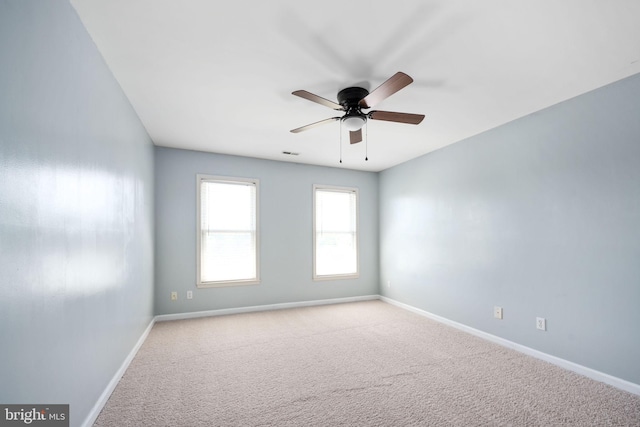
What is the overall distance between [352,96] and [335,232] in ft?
10.8

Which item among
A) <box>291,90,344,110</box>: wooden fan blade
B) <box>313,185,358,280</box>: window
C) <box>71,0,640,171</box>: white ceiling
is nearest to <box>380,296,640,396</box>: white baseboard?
<box>313,185,358,280</box>: window

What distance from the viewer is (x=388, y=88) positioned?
7.08 ft

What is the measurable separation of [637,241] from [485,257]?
1.42m

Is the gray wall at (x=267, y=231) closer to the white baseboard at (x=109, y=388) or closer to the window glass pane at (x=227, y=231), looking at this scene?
the window glass pane at (x=227, y=231)

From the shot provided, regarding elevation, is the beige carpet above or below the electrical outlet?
below

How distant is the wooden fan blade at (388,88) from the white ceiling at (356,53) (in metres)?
0.22

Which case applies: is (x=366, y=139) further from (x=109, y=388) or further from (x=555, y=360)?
(x=109, y=388)

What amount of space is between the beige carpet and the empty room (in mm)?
25

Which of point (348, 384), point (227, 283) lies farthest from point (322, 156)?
point (348, 384)

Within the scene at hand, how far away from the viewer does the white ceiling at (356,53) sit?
1.75 m

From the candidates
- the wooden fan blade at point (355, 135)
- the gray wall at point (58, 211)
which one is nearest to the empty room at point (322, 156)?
the gray wall at point (58, 211)

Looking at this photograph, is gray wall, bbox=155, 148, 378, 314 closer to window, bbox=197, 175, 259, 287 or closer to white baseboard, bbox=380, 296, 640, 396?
window, bbox=197, 175, 259, 287

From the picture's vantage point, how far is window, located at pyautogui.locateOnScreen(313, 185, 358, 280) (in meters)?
5.43

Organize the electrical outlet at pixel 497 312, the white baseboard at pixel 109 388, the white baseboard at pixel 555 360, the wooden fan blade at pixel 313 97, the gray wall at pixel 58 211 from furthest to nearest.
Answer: the electrical outlet at pixel 497 312 < the white baseboard at pixel 555 360 < the wooden fan blade at pixel 313 97 < the white baseboard at pixel 109 388 < the gray wall at pixel 58 211
